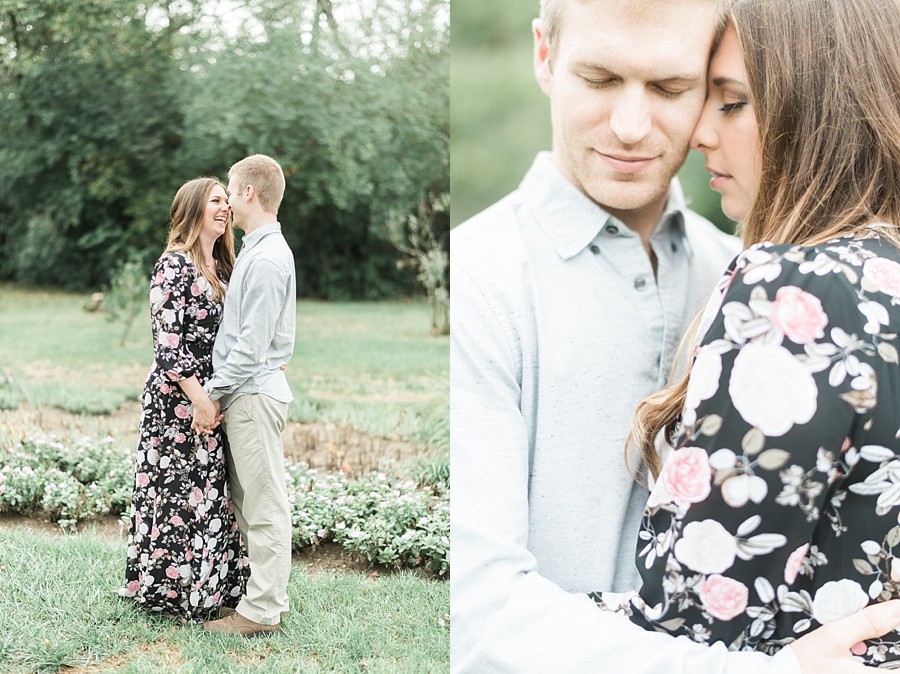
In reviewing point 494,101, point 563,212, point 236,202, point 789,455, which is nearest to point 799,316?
point 789,455

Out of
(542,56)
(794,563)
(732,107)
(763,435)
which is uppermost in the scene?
(542,56)

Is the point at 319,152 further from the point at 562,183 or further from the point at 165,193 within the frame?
the point at 562,183

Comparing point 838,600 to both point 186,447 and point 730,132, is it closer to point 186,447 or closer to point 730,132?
point 730,132

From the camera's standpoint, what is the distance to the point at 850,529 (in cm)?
138

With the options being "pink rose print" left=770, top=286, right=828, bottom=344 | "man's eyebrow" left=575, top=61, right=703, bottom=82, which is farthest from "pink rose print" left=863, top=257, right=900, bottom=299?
"man's eyebrow" left=575, top=61, right=703, bottom=82

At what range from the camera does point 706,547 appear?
1399mm

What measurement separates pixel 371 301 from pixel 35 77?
132cm

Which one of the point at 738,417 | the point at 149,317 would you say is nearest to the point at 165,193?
the point at 149,317

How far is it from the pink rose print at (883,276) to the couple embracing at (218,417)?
1.54m

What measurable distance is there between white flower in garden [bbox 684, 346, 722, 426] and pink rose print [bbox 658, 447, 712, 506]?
0.17 feet

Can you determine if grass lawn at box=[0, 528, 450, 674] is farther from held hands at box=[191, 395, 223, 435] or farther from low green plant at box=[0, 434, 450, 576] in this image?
held hands at box=[191, 395, 223, 435]

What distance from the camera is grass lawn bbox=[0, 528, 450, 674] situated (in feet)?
7.80

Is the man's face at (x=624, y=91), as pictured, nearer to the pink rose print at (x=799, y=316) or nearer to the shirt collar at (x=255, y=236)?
the pink rose print at (x=799, y=316)

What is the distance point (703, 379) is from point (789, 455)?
17 cm
